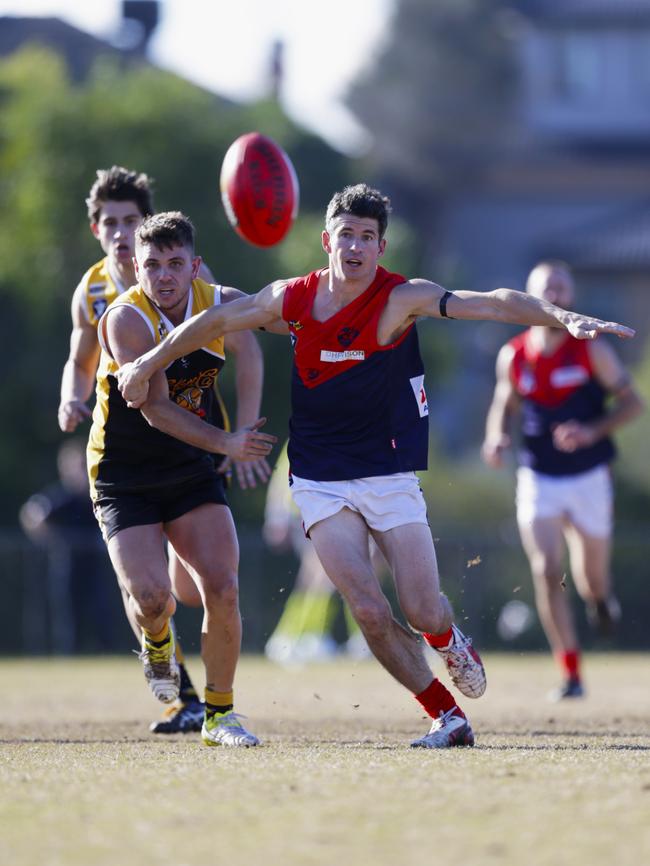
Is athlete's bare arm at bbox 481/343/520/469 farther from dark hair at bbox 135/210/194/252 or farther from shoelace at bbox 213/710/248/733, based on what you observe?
dark hair at bbox 135/210/194/252

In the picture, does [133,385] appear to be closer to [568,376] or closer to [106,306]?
[106,306]

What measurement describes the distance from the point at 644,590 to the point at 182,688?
43.3 ft

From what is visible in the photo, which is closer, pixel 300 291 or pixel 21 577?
pixel 300 291

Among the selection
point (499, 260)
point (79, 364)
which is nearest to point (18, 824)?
point (79, 364)

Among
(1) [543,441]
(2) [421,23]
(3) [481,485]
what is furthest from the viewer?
(2) [421,23]

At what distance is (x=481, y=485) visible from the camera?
83.7ft

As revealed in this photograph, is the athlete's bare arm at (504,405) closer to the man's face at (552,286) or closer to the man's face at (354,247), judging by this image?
the man's face at (552,286)

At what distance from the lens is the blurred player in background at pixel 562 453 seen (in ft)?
36.6

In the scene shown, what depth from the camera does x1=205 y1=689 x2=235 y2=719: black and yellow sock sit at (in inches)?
309

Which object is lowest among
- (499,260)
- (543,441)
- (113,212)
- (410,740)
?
(410,740)

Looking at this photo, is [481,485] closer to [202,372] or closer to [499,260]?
[202,372]

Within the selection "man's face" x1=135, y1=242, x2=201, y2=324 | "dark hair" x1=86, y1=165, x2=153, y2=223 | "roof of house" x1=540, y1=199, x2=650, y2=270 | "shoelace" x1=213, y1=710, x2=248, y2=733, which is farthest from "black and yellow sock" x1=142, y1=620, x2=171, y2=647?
"roof of house" x1=540, y1=199, x2=650, y2=270

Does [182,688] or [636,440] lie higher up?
[636,440]

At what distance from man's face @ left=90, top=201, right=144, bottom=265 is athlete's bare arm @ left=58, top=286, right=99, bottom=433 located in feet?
1.00
